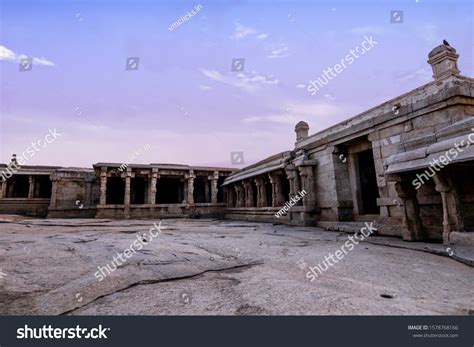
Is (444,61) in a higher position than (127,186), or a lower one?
higher

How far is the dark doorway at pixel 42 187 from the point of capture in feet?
67.9

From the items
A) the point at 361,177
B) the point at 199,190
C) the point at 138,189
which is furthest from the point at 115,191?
the point at 361,177

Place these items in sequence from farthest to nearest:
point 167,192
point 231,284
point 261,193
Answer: point 167,192 < point 261,193 < point 231,284

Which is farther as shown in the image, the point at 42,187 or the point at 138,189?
the point at 138,189

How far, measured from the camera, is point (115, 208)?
1733 centimetres

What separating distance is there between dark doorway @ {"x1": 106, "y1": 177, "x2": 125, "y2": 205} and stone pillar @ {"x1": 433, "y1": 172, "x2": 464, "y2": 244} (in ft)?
73.5

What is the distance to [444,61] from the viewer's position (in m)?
11.6

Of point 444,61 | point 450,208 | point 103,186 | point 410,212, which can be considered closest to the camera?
point 450,208

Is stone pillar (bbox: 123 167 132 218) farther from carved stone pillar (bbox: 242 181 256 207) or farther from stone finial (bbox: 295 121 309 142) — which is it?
stone finial (bbox: 295 121 309 142)

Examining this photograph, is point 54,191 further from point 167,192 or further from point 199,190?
point 199,190

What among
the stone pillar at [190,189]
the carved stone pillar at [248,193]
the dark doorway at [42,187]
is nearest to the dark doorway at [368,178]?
the carved stone pillar at [248,193]

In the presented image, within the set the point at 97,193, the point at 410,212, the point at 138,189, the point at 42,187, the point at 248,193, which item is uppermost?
the point at 42,187

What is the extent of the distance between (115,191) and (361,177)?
66.6ft

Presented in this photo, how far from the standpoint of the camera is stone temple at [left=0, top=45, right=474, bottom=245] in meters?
4.55
